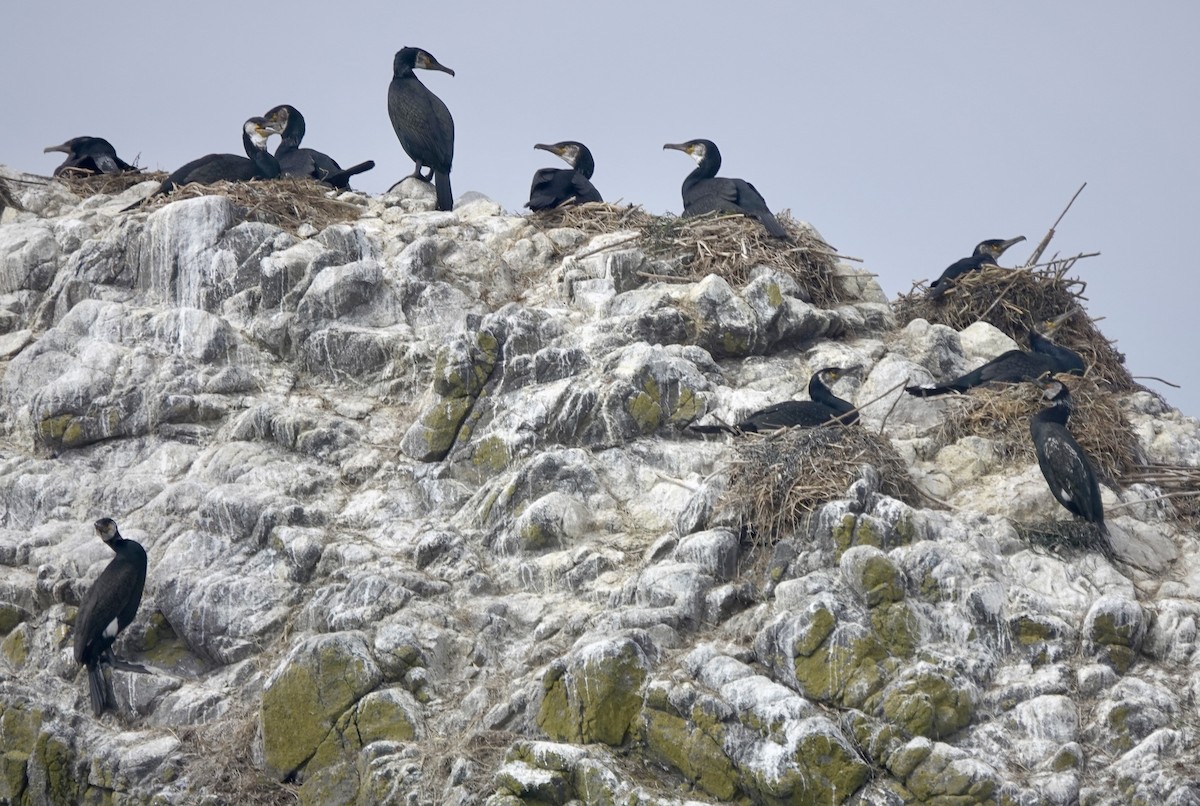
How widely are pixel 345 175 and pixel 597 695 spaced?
8.23 meters

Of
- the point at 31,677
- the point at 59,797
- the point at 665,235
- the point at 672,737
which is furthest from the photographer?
the point at 665,235

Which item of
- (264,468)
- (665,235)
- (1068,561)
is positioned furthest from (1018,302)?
(264,468)

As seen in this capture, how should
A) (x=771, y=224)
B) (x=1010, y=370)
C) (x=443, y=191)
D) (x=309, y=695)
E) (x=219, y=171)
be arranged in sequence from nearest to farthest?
(x=309, y=695) < (x=1010, y=370) < (x=771, y=224) < (x=219, y=171) < (x=443, y=191)

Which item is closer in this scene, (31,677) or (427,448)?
(31,677)

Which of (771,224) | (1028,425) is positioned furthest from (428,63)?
(1028,425)

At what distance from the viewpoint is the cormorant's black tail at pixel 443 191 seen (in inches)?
677

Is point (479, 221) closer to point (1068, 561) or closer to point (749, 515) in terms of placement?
point (749, 515)

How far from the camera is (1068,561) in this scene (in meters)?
11.9

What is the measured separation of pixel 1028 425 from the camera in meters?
13.3

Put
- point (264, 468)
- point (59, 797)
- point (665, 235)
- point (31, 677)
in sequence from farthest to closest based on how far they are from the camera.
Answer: point (665, 235), point (264, 468), point (31, 677), point (59, 797)

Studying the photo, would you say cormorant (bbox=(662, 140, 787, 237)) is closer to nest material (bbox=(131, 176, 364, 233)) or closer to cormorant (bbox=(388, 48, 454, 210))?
cormorant (bbox=(388, 48, 454, 210))

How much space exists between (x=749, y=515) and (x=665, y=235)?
13.4 ft

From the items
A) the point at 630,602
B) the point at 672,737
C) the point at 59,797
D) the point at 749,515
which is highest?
the point at 749,515

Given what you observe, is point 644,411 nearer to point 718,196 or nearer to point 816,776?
point 718,196
